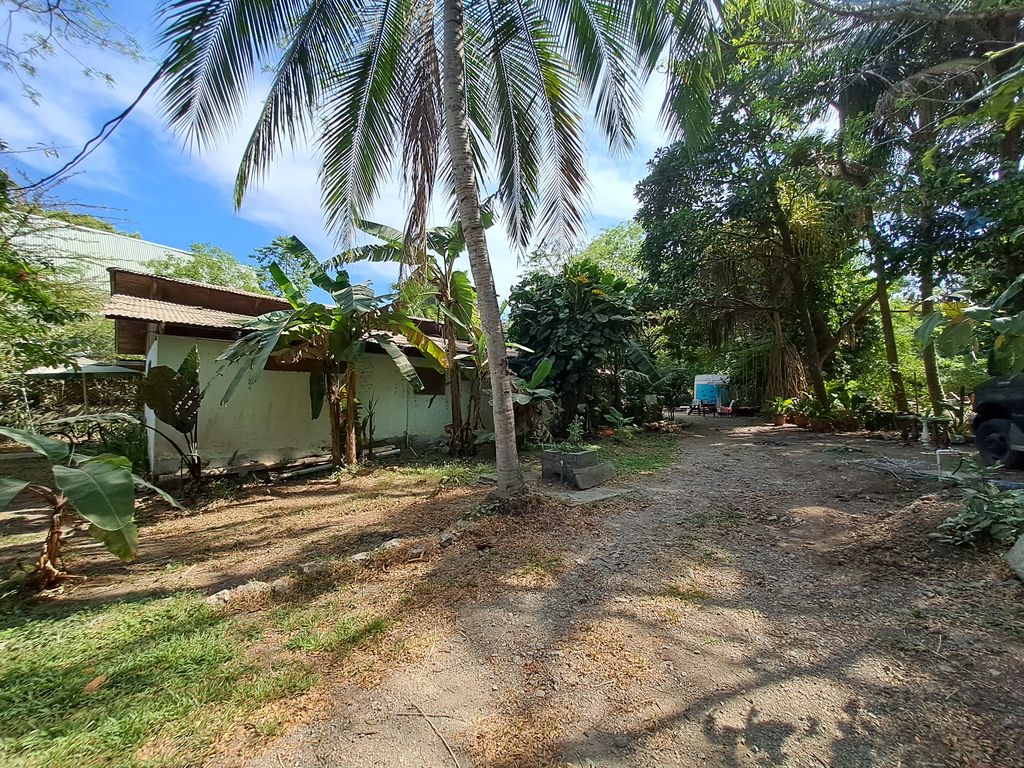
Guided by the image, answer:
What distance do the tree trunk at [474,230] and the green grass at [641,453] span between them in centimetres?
A: 317

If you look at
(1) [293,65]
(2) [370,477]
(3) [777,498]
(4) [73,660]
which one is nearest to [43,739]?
(4) [73,660]

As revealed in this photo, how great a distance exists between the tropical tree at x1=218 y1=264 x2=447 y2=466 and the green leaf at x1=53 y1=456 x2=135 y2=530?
3015 millimetres

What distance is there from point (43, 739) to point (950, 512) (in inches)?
266

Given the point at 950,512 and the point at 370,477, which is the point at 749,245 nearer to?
the point at 950,512

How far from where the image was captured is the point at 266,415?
7957mm

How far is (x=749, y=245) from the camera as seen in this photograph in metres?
13.4

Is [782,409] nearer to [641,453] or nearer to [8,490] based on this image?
[641,453]

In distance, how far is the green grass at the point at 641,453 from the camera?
7.79 metres

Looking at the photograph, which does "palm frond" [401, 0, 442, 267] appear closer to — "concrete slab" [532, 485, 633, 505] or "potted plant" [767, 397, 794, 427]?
"concrete slab" [532, 485, 633, 505]

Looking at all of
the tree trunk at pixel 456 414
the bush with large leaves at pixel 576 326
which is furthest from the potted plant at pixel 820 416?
the tree trunk at pixel 456 414

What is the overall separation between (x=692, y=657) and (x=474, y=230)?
166 inches

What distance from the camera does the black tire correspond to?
602cm

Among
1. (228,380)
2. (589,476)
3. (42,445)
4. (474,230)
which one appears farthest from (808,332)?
(42,445)

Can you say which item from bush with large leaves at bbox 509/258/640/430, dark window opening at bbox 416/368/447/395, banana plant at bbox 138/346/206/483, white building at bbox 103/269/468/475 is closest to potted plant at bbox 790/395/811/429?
bush with large leaves at bbox 509/258/640/430
